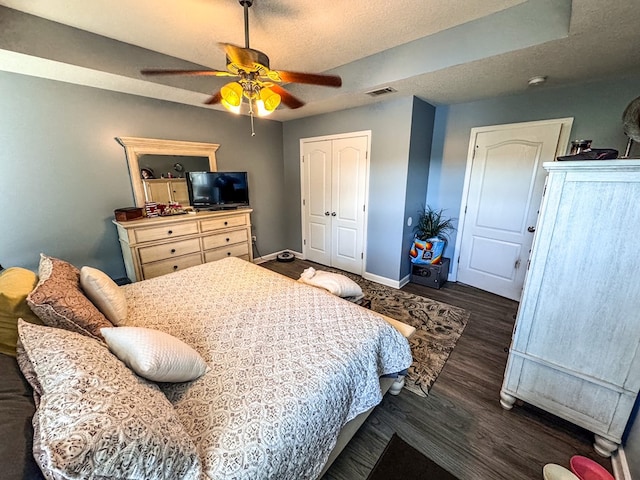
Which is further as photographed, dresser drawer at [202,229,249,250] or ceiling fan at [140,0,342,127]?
dresser drawer at [202,229,249,250]

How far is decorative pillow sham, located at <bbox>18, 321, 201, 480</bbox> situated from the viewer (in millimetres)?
594

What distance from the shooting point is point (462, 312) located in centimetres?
283

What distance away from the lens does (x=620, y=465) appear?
133cm

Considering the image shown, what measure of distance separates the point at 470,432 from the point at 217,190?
3.50 metres

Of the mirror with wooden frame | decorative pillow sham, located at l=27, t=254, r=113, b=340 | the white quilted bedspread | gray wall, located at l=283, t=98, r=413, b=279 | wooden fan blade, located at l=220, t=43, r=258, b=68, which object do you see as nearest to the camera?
the white quilted bedspread

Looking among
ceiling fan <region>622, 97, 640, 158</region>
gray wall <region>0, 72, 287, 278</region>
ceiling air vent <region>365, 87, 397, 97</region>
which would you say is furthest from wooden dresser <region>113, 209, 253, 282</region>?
A: ceiling fan <region>622, 97, 640, 158</region>

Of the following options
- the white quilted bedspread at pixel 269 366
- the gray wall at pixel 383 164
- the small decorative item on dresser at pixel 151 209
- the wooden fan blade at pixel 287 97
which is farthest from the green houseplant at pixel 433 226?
the small decorative item on dresser at pixel 151 209

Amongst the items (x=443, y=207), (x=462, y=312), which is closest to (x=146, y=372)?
(x=462, y=312)

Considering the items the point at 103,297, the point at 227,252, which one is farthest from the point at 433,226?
the point at 103,297

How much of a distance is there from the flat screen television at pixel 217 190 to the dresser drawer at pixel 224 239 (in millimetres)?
382

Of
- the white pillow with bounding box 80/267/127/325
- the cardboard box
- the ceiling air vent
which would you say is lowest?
the cardboard box

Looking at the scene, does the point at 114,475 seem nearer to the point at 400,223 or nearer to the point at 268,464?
the point at 268,464

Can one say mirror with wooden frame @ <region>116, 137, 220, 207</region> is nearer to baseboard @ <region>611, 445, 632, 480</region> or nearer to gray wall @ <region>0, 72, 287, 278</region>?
gray wall @ <region>0, 72, 287, 278</region>

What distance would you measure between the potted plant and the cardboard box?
0.08 meters
